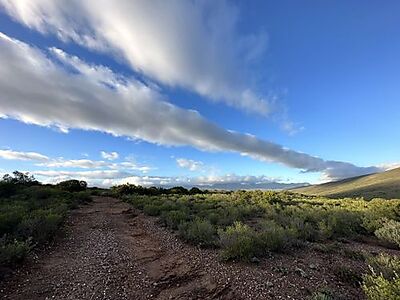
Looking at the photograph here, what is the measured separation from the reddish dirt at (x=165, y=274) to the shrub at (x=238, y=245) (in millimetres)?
355

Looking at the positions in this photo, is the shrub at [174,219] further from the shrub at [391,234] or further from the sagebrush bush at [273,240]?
the shrub at [391,234]

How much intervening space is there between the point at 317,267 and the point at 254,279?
2.12 meters

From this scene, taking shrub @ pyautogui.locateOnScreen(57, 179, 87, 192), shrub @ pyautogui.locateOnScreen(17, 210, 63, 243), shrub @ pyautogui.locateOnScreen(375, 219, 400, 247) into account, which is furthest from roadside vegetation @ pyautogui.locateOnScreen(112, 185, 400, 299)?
shrub @ pyautogui.locateOnScreen(57, 179, 87, 192)

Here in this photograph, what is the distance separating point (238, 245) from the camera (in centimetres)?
879

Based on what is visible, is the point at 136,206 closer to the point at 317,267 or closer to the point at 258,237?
the point at 258,237

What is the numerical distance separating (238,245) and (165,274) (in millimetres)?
2255

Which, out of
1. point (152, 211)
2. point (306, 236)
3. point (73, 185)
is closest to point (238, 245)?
point (306, 236)

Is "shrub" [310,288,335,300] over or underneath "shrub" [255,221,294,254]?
underneath

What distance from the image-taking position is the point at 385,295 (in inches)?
194

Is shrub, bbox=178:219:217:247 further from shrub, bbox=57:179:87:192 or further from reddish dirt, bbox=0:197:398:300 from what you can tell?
shrub, bbox=57:179:87:192

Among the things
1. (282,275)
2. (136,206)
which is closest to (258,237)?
(282,275)

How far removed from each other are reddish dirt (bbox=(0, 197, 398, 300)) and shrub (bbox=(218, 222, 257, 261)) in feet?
1.16

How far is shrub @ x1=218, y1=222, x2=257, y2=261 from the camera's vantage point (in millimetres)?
8484

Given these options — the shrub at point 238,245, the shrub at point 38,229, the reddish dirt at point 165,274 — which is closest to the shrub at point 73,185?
the shrub at point 38,229
